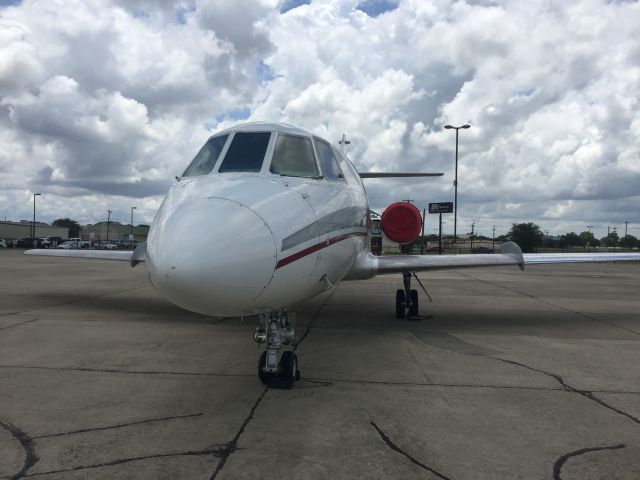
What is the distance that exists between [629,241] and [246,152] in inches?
4753

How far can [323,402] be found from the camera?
4910mm

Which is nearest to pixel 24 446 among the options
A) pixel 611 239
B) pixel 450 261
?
pixel 450 261

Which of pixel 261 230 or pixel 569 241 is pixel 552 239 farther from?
pixel 261 230

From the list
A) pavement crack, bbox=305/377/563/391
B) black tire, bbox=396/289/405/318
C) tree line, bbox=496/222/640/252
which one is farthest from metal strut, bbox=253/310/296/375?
tree line, bbox=496/222/640/252


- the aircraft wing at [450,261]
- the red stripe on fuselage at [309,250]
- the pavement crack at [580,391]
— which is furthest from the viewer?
A: the aircraft wing at [450,261]

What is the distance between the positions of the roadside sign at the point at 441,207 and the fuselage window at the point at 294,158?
2839cm

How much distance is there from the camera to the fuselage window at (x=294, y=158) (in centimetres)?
537

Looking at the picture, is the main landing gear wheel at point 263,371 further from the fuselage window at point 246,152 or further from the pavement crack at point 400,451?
the fuselage window at point 246,152

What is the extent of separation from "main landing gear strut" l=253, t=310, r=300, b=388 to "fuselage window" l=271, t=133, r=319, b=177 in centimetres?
162

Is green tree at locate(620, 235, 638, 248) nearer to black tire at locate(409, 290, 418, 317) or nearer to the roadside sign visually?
the roadside sign

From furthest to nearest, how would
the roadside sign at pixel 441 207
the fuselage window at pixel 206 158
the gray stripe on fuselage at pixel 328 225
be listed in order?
the roadside sign at pixel 441 207, the fuselage window at pixel 206 158, the gray stripe on fuselage at pixel 328 225

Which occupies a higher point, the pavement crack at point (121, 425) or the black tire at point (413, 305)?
the black tire at point (413, 305)

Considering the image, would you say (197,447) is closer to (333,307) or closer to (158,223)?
(158,223)

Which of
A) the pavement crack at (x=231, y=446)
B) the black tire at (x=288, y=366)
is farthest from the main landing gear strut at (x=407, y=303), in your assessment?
the pavement crack at (x=231, y=446)
